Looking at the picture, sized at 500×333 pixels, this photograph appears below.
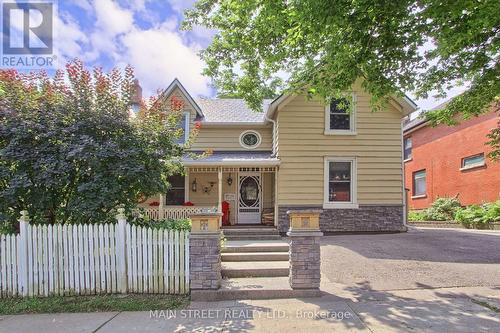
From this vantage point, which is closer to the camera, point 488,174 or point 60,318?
point 60,318

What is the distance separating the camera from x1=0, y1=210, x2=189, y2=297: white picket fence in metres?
5.77

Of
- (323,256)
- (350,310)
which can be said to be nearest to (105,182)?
(350,310)

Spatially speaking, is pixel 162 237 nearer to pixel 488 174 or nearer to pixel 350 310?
pixel 350 310

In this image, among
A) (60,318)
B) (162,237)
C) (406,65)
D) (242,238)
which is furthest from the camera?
(242,238)

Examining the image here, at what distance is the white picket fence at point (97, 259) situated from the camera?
577cm

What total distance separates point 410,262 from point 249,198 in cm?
691

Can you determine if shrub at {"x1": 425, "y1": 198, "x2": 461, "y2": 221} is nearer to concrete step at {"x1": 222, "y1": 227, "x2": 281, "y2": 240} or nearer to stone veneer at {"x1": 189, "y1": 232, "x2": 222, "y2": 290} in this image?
concrete step at {"x1": 222, "y1": 227, "x2": 281, "y2": 240}

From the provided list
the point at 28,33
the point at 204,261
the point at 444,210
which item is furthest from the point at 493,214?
the point at 28,33

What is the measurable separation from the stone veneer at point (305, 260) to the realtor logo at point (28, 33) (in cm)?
818

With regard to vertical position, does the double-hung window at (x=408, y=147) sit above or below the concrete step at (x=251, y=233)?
above

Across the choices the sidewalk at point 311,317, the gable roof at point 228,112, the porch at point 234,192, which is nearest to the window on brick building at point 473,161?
the gable roof at point 228,112

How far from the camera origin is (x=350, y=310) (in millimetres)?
5105

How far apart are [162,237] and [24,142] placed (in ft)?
9.76

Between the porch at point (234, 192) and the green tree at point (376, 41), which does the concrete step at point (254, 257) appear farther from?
the porch at point (234, 192)
